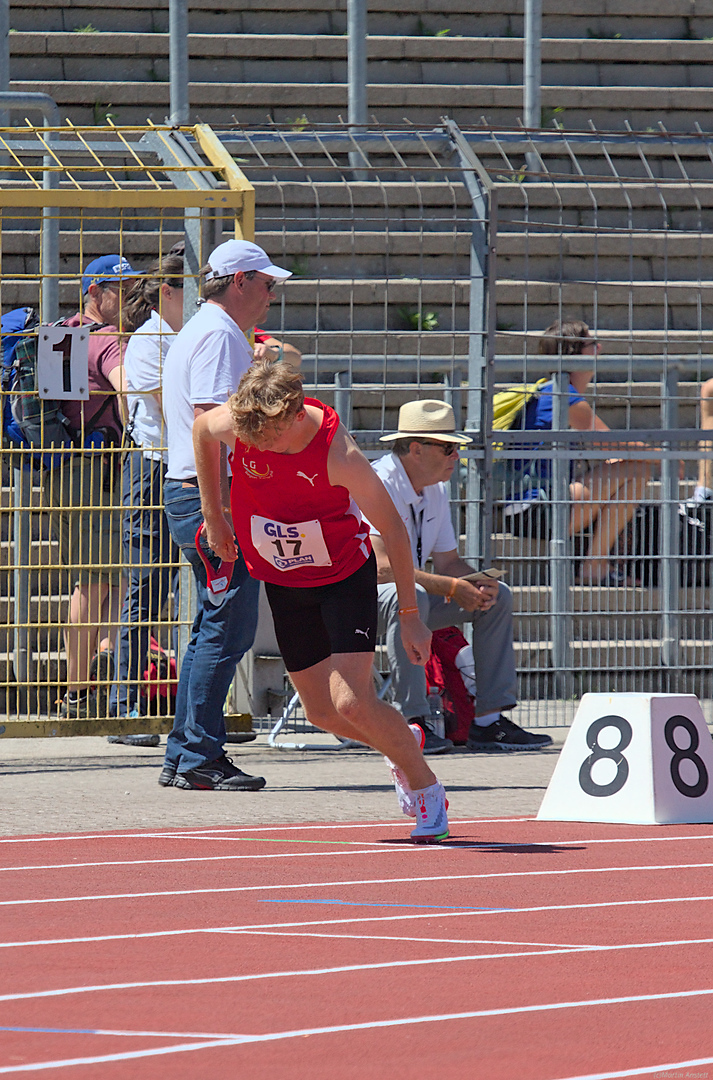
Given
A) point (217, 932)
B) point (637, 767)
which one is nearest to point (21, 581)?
point (637, 767)

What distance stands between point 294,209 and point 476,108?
13.0ft

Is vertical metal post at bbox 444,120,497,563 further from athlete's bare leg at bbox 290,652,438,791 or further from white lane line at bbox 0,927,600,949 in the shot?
white lane line at bbox 0,927,600,949

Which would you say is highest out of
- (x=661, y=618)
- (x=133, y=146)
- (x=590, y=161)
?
(x=590, y=161)

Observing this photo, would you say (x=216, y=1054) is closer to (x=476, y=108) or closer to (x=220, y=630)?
(x=220, y=630)

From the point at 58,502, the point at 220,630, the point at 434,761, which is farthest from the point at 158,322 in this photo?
the point at 434,761

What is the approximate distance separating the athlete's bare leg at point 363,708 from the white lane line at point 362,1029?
7.15ft

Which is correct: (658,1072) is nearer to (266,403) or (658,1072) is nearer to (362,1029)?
(362,1029)

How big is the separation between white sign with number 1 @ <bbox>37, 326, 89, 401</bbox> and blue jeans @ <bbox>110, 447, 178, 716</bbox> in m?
0.39

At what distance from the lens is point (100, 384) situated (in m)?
8.51

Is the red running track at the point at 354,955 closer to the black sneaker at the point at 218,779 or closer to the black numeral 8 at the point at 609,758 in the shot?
the black numeral 8 at the point at 609,758

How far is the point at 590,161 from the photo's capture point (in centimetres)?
1605

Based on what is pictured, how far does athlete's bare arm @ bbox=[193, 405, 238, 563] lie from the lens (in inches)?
254

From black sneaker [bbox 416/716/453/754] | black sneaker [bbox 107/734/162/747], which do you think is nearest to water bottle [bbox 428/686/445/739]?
black sneaker [bbox 416/716/453/754]

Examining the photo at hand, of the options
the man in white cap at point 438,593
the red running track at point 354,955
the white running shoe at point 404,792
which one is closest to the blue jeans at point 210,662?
the red running track at point 354,955
